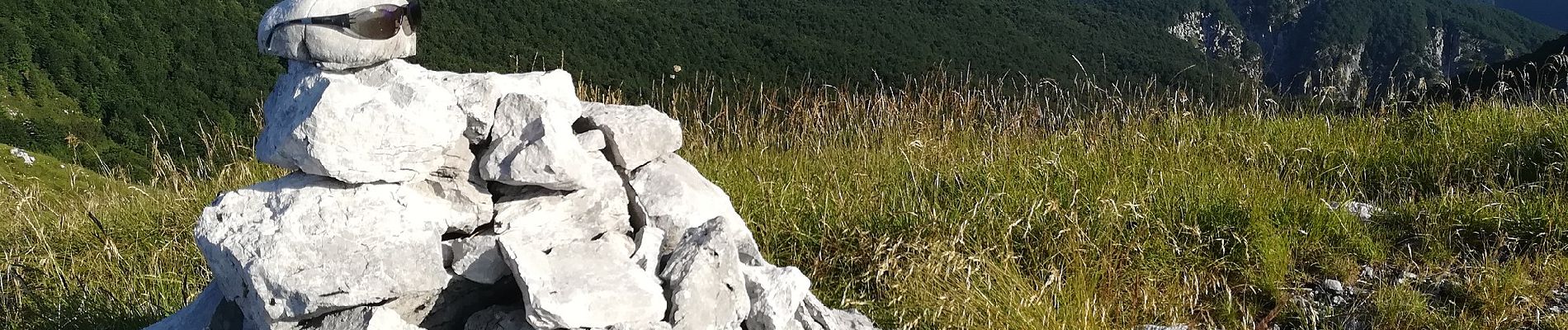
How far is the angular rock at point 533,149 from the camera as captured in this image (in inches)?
97.6

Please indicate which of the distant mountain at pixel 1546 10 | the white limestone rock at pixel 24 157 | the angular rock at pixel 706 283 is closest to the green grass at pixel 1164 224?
the angular rock at pixel 706 283

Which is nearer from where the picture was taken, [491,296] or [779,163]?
[491,296]

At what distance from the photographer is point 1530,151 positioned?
5055 millimetres

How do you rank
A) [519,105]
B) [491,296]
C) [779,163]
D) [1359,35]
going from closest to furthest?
[519,105] → [491,296] → [779,163] → [1359,35]

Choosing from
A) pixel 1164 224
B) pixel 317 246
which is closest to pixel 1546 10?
pixel 1164 224

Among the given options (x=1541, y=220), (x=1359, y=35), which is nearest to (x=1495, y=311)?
(x=1541, y=220)

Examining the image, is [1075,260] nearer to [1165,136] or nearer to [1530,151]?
[1165,136]

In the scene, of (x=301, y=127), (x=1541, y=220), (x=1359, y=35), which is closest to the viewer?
(x=301, y=127)

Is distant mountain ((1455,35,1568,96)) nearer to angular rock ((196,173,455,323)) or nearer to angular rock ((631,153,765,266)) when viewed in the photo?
angular rock ((631,153,765,266))

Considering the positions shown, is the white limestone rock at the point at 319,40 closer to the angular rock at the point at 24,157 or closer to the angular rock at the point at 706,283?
the angular rock at the point at 706,283

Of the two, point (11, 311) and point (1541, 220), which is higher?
point (1541, 220)

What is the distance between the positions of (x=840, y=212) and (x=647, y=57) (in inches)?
2479

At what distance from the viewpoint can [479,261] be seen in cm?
251

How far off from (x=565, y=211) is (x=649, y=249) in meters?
0.30
